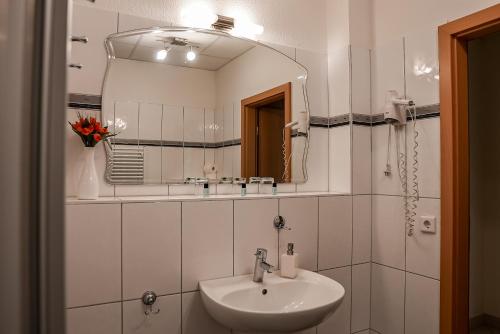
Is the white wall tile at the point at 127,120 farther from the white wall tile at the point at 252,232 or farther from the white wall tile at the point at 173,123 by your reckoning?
the white wall tile at the point at 252,232

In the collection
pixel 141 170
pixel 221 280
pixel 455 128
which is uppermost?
pixel 455 128

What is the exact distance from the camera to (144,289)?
1361 mm

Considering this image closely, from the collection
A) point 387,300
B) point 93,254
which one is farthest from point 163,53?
point 387,300

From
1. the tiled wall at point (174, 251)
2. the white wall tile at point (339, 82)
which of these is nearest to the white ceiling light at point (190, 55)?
the tiled wall at point (174, 251)

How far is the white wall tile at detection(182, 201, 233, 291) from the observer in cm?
145

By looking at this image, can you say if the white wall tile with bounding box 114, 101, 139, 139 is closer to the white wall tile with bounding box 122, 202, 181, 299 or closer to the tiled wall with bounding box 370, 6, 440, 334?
the white wall tile with bounding box 122, 202, 181, 299

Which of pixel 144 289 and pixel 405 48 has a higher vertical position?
pixel 405 48

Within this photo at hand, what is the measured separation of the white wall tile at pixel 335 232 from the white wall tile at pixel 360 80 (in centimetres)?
54

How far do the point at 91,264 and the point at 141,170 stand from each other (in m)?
0.49

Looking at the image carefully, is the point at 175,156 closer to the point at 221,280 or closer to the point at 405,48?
the point at 221,280

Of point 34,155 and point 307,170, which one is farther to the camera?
point 307,170

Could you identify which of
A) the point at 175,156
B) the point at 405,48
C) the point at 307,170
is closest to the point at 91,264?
the point at 175,156

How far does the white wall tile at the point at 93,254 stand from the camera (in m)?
1.24

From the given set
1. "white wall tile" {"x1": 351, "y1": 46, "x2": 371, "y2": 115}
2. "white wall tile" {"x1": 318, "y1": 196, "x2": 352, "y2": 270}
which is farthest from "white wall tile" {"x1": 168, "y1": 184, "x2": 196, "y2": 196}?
"white wall tile" {"x1": 351, "y1": 46, "x2": 371, "y2": 115}
